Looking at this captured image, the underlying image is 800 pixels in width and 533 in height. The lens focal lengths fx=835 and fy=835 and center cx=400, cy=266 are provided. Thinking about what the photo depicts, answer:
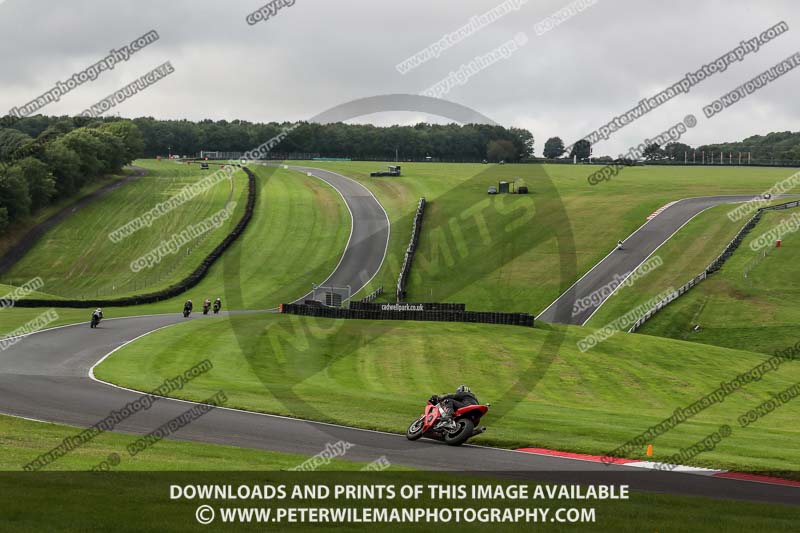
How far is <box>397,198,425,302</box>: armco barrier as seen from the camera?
70.4 m

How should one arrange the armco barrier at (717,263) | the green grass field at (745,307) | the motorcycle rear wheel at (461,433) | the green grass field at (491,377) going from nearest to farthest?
the motorcycle rear wheel at (461,433) < the green grass field at (491,377) < the green grass field at (745,307) < the armco barrier at (717,263)

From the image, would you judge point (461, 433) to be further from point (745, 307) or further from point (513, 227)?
point (513, 227)

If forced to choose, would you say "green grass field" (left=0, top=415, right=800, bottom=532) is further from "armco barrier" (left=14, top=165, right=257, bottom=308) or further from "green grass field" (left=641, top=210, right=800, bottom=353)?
"armco barrier" (left=14, top=165, right=257, bottom=308)

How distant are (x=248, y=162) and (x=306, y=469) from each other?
137 m

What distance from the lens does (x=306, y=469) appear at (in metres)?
17.8

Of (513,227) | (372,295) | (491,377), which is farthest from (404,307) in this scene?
(513,227)

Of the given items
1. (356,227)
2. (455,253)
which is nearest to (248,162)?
(356,227)

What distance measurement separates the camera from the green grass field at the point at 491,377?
79.6 ft

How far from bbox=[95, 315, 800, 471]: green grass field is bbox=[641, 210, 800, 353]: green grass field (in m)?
6.72

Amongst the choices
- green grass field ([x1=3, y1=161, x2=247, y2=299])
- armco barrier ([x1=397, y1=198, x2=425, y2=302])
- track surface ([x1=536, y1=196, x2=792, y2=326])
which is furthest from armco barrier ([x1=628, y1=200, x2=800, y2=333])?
green grass field ([x1=3, y1=161, x2=247, y2=299])

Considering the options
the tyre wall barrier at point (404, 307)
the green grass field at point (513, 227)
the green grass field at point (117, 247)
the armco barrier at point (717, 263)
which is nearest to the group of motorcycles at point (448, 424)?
the tyre wall barrier at point (404, 307)

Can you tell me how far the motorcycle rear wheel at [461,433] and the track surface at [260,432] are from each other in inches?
11.6

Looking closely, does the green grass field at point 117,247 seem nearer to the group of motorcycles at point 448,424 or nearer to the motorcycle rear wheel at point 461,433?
the group of motorcycles at point 448,424

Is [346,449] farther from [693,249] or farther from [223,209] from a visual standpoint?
[223,209]
